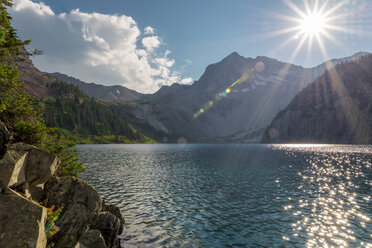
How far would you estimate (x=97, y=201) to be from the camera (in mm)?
15812

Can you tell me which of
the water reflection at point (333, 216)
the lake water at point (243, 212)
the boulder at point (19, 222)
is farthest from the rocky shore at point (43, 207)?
the water reflection at point (333, 216)

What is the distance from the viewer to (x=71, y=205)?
1409cm

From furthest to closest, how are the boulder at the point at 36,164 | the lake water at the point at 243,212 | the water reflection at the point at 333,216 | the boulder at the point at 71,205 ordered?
the lake water at the point at 243,212, the water reflection at the point at 333,216, the boulder at the point at 71,205, the boulder at the point at 36,164

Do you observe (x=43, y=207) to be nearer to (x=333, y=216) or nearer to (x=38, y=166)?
(x=38, y=166)

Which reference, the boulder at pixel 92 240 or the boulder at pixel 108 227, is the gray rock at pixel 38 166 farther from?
the boulder at pixel 108 227

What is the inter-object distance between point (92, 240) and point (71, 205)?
9.43 ft

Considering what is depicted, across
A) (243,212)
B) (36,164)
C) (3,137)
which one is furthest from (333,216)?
(3,137)

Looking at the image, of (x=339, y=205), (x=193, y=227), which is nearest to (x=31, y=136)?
(x=193, y=227)

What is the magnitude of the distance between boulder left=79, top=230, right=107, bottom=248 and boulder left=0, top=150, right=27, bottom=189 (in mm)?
5692

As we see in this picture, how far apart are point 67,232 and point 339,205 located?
30459 mm

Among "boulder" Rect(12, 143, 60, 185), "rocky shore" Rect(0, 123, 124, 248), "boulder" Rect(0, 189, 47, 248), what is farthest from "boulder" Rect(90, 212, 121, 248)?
"boulder" Rect(0, 189, 47, 248)

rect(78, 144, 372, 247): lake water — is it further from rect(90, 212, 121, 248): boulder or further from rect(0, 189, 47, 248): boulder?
rect(0, 189, 47, 248): boulder

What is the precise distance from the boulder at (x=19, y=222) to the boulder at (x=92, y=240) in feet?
14.1

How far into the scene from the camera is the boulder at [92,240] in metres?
13.6
